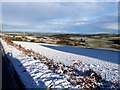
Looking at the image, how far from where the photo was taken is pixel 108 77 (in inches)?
539

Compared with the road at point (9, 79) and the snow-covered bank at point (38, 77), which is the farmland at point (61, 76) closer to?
the snow-covered bank at point (38, 77)

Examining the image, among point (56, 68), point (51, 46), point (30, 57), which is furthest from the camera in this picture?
point (51, 46)

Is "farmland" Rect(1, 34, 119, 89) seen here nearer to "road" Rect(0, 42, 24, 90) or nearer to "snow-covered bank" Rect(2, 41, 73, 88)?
"snow-covered bank" Rect(2, 41, 73, 88)

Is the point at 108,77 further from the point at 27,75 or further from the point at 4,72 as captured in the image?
the point at 4,72

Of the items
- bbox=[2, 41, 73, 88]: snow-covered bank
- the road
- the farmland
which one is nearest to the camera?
the road

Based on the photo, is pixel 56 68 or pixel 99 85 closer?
pixel 99 85

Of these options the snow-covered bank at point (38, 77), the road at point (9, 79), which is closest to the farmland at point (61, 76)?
the snow-covered bank at point (38, 77)

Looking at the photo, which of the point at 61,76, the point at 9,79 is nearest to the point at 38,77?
the point at 61,76

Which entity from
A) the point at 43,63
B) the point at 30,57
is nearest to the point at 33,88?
the point at 43,63

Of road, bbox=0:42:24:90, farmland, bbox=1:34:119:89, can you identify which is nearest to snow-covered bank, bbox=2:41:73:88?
farmland, bbox=1:34:119:89

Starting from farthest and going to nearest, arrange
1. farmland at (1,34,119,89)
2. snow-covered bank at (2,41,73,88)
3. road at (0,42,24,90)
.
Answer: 1. farmland at (1,34,119,89)
2. snow-covered bank at (2,41,73,88)
3. road at (0,42,24,90)

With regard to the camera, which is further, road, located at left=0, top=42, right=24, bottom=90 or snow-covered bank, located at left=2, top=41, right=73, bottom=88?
snow-covered bank, located at left=2, top=41, right=73, bottom=88

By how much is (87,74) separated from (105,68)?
2.78 metres

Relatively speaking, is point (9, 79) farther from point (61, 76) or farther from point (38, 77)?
point (61, 76)
